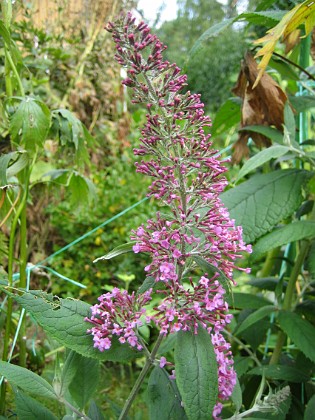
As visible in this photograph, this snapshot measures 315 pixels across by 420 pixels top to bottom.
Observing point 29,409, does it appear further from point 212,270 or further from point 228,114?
point 228,114

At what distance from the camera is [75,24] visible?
473 cm

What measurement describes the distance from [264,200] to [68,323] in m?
0.66

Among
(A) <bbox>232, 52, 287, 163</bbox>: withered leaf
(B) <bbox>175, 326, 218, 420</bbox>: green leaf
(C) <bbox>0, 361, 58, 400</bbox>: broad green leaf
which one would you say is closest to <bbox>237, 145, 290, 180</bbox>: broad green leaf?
(A) <bbox>232, 52, 287, 163</bbox>: withered leaf

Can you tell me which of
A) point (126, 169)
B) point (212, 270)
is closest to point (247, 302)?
point (212, 270)

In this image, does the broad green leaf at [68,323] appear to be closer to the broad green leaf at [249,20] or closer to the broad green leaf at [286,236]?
the broad green leaf at [286,236]

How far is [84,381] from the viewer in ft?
3.17

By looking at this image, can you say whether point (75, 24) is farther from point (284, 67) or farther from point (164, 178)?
point (164, 178)

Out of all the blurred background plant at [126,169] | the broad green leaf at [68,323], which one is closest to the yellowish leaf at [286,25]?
the blurred background plant at [126,169]

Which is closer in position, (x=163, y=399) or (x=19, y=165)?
(x=163, y=399)

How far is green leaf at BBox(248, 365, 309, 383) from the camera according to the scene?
4.34 ft

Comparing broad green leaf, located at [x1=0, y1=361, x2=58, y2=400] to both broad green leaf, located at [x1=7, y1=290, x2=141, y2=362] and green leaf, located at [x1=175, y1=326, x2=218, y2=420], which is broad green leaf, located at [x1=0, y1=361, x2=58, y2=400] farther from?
green leaf, located at [x1=175, y1=326, x2=218, y2=420]

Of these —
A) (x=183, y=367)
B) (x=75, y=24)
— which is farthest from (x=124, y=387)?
(x=75, y=24)

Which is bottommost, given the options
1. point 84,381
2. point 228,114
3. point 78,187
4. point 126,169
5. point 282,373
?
point 282,373

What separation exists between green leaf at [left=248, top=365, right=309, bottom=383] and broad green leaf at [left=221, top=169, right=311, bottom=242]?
1.05ft
